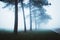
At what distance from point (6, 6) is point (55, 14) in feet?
2.20

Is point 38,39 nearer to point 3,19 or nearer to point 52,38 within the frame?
point 52,38

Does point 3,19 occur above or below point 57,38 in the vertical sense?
above

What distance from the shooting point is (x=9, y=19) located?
2.17 m

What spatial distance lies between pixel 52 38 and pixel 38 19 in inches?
12.6

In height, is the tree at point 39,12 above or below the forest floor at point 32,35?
above

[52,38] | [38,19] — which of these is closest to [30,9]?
[38,19]

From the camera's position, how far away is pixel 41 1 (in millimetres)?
2238

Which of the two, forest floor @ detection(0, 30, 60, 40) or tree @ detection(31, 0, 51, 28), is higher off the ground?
tree @ detection(31, 0, 51, 28)

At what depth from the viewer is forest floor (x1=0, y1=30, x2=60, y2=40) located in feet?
7.07

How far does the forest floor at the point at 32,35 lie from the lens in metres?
2.15

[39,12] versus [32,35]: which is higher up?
[39,12]

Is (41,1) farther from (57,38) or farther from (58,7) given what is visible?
(57,38)

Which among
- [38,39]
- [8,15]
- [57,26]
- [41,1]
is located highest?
[41,1]

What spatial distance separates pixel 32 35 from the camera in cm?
220
